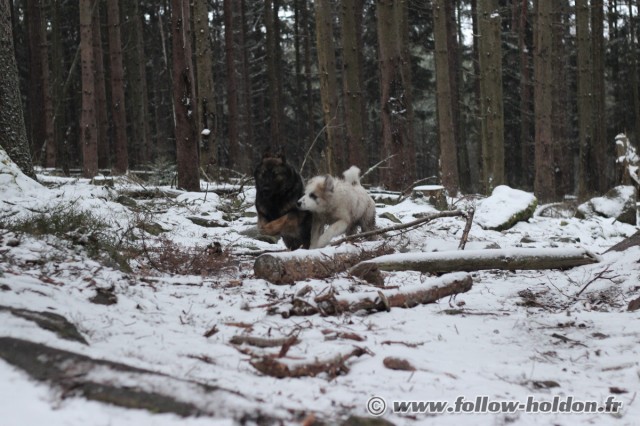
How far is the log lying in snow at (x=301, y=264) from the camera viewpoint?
6.05 meters

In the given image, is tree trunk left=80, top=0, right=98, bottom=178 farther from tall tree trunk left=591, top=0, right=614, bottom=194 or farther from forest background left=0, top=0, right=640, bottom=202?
tall tree trunk left=591, top=0, right=614, bottom=194

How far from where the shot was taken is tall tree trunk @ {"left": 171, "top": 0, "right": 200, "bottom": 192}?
43.8 feet

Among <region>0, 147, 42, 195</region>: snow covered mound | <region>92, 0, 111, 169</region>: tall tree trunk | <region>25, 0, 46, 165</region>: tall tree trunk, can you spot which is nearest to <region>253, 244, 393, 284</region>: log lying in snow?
<region>0, 147, 42, 195</region>: snow covered mound

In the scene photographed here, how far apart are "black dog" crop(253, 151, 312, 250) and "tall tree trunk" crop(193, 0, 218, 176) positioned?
8.35 m

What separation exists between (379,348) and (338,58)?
3595cm

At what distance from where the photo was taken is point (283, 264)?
6.07m

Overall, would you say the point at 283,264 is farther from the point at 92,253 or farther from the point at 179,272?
the point at 92,253

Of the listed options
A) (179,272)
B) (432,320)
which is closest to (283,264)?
(179,272)

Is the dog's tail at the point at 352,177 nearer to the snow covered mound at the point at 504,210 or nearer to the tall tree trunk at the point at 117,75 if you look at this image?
the snow covered mound at the point at 504,210

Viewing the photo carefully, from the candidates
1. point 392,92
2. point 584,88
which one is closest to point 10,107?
point 392,92

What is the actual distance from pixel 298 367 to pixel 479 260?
376 centimetres

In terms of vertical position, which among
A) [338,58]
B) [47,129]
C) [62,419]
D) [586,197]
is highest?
[338,58]

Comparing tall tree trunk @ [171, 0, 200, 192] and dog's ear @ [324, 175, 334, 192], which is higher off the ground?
tall tree trunk @ [171, 0, 200, 192]

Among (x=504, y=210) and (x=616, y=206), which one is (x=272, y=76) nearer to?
(x=504, y=210)
